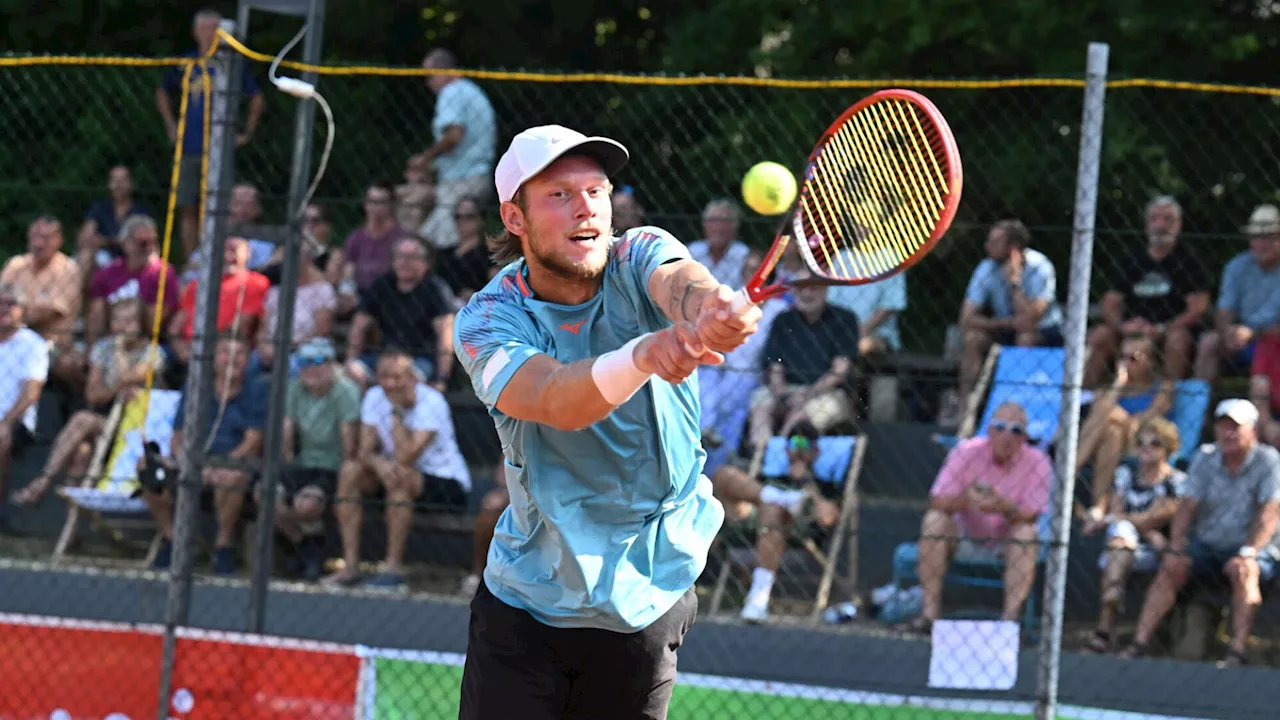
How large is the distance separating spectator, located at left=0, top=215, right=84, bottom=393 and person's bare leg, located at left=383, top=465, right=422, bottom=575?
6.88ft

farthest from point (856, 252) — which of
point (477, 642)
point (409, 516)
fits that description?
point (409, 516)

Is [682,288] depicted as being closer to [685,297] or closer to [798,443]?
[685,297]

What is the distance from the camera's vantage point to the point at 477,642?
12.0ft

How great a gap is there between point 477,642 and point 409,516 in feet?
10.8

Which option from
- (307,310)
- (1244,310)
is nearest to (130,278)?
(307,310)

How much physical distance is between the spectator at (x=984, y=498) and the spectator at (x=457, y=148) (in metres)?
2.72

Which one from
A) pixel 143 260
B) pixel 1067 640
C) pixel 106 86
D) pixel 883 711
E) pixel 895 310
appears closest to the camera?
pixel 883 711

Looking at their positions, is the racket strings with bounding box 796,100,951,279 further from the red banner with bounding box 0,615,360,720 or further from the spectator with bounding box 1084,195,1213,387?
the spectator with bounding box 1084,195,1213,387

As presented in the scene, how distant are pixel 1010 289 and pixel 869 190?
368 centimetres

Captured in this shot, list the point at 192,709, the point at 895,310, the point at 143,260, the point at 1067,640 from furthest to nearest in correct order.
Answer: the point at 143,260
the point at 895,310
the point at 1067,640
the point at 192,709

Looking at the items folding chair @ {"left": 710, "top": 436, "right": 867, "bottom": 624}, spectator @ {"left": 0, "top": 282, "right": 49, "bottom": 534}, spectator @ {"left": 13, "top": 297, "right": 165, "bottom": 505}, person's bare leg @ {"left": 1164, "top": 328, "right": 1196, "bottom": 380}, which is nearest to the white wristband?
folding chair @ {"left": 710, "top": 436, "right": 867, "bottom": 624}

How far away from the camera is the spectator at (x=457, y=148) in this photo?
7852 millimetres

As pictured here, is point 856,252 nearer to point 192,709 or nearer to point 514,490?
point 514,490

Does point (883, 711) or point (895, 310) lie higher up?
point (895, 310)
